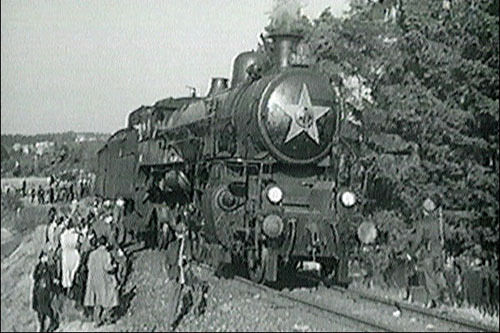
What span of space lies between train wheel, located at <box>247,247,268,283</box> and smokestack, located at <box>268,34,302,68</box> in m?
3.51

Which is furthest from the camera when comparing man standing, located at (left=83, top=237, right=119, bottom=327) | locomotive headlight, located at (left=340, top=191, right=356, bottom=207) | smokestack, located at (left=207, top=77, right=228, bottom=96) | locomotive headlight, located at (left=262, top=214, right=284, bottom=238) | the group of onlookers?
smokestack, located at (left=207, top=77, right=228, bottom=96)

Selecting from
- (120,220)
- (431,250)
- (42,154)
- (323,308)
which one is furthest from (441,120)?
(120,220)

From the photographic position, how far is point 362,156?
13625 mm

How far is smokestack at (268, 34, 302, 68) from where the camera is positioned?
42.7 feet

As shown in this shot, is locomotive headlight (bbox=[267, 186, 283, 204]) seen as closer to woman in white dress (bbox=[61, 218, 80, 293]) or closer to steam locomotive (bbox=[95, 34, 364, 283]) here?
steam locomotive (bbox=[95, 34, 364, 283])

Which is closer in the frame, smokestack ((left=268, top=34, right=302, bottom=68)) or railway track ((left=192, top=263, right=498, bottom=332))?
railway track ((left=192, top=263, right=498, bottom=332))

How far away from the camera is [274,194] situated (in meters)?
11.9

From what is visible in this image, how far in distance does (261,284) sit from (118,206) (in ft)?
26.6

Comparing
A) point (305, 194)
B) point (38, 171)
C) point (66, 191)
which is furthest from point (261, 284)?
point (66, 191)

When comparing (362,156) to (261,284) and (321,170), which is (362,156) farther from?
(261,284)

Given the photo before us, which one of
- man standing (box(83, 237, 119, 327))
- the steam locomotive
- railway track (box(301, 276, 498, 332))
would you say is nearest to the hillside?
man standing (box(83, 237, 119, 327))

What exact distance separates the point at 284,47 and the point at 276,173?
247 centimetres

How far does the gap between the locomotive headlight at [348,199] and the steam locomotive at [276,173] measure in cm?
2

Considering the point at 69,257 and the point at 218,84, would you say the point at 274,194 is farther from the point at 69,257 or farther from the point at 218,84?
the point at 218,84
